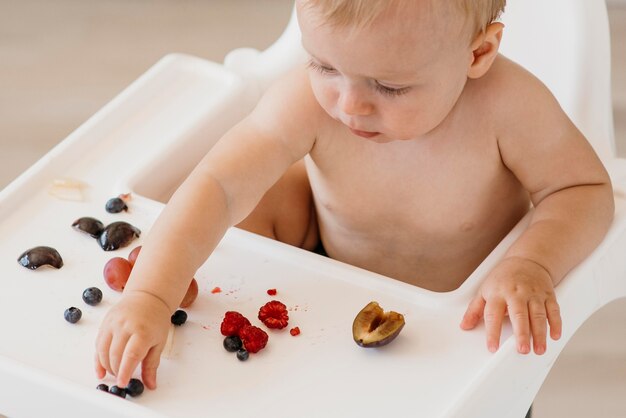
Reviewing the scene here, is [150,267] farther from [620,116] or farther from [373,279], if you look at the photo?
[620,116]

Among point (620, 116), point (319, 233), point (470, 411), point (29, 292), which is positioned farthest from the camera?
point (620, 116)

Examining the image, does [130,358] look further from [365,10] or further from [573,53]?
[573,53]

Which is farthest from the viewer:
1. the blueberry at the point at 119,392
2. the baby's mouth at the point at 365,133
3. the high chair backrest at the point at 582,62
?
the high chair backrest at the point at 582,62

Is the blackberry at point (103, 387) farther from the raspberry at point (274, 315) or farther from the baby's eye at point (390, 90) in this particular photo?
the baby's eye at point (390, 90)

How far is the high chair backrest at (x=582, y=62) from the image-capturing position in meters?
1.06

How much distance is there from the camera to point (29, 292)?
865 mm

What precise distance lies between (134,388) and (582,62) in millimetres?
532

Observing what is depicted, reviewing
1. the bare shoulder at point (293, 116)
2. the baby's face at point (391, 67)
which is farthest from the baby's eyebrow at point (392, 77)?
the bare shoulder at point (293, 116)

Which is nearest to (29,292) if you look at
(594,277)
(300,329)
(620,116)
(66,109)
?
(300,329)

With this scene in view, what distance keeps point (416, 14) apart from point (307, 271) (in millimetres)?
222

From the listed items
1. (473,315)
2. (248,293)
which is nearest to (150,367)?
(248,293)

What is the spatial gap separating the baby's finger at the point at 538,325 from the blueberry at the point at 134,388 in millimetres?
269

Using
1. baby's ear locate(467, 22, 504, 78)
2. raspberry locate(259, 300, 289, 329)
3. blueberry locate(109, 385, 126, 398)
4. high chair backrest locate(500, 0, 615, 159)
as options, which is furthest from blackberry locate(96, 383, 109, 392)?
high chair backrest locate(500, 0, 615, 159)

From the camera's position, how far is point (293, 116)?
3.07ft
